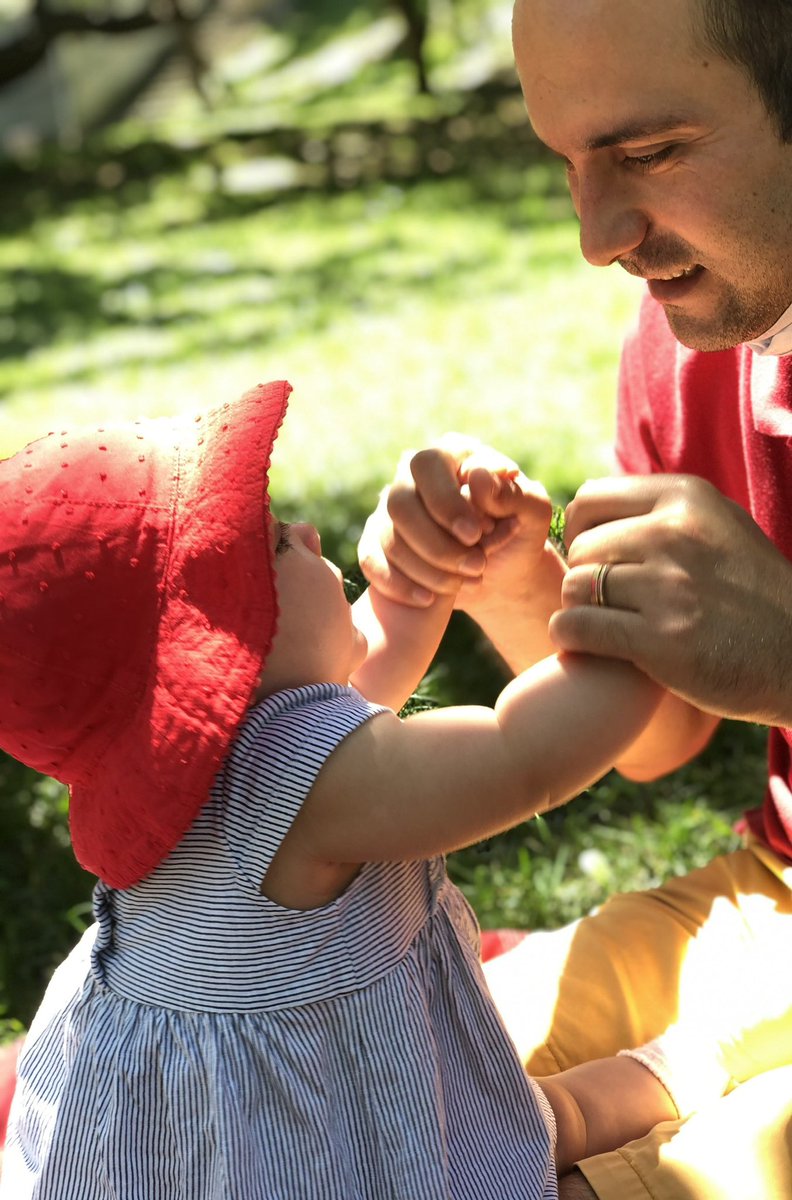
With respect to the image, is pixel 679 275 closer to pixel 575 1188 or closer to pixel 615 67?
pixel 615 67

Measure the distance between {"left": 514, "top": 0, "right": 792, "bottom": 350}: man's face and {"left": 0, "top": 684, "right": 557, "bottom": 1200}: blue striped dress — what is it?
85cm

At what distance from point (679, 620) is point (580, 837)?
5.51 feet

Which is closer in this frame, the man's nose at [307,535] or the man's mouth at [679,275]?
the man's nose at [307,535]

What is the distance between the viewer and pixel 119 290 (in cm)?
941

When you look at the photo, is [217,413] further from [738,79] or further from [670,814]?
[670,814]

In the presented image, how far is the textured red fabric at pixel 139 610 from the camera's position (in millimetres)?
1853

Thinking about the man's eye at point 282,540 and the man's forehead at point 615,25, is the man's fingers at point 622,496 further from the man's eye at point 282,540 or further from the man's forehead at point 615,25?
the man's forehead at point 615,25

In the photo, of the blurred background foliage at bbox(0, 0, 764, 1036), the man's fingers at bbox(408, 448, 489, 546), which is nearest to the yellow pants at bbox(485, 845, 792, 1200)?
the blurred background foliage at bbox(0, 0, 764, 1036)

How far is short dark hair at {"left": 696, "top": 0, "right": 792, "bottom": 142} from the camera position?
2.08 metres

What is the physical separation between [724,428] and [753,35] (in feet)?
2.50

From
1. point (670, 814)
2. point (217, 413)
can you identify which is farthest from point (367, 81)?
→ point (217, 413)

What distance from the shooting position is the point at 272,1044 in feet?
6.42

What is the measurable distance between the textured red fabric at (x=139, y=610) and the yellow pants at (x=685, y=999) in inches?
34.9

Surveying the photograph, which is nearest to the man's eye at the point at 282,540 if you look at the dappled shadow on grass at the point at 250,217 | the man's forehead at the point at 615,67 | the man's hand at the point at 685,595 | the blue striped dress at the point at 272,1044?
the blue striped dress at the point at 272,1044
